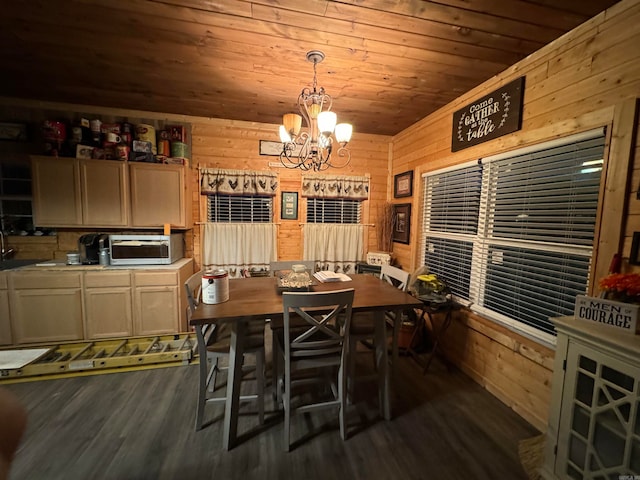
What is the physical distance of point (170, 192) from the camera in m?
3.07

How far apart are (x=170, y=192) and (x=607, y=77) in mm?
3809

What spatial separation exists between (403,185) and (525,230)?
5.58 feet

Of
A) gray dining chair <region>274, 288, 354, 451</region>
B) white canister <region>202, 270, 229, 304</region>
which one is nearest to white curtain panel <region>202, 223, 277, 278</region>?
white canister <region>202, 270, 229, 304</region>

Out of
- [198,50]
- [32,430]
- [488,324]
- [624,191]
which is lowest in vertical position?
[32,430]

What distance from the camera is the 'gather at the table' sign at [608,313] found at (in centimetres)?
118

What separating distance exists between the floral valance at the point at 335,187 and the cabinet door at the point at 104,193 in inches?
84.4

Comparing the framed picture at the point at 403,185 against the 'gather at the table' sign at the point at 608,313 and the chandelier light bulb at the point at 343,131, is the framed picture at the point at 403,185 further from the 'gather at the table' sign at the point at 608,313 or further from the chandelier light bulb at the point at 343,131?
the 'gather at the table' sign at the point at 608,313

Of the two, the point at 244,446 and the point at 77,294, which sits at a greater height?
the point at 77,294

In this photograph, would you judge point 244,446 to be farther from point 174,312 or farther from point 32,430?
point 174,312

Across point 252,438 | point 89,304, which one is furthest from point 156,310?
point 252,438

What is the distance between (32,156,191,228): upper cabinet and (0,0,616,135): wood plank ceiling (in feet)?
2.48

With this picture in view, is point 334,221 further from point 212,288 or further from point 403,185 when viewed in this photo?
point 212,288

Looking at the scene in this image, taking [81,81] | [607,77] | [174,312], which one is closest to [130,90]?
[81,81]

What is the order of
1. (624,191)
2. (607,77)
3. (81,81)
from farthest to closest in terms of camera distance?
(81,81)
(607,77)
(624,191)
